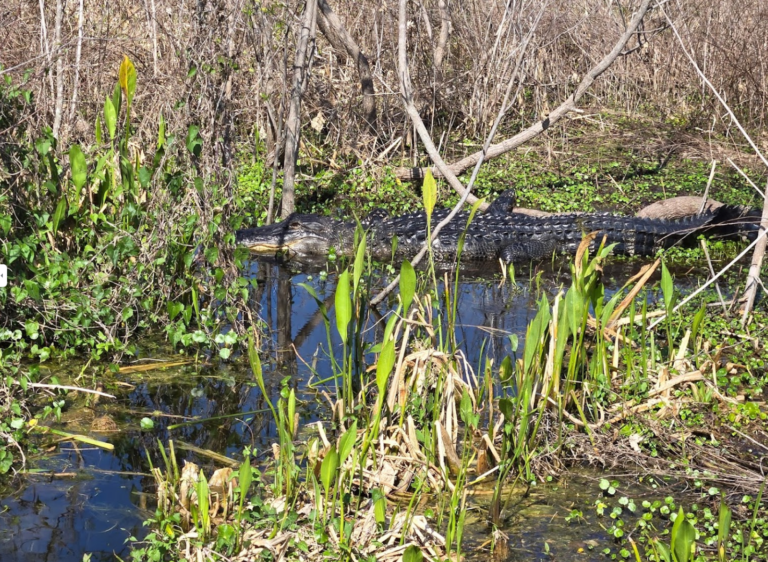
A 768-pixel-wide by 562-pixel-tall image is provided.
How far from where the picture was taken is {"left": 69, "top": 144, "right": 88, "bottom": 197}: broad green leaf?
4098mm

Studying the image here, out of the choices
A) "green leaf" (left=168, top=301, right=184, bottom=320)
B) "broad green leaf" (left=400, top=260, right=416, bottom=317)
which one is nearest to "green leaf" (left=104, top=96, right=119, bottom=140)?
"green leaf" (left=168, top=301, right=184, bottom=320)

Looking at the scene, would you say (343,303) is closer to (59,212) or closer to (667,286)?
(667,286)

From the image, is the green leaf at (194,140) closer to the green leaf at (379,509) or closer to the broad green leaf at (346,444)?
the broad green leaf at (346,444)

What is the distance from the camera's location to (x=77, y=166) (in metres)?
4.11

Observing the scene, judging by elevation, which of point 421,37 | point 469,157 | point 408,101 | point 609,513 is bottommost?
point 609,513

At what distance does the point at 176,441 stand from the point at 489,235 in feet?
14.1

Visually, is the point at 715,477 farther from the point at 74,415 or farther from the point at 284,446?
the point at 74,415

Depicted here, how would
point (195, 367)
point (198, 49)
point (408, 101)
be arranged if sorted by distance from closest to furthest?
point (198, 49) < point (195, 367) < point (408, 101)

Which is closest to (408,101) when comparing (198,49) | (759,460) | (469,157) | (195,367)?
(469,157)

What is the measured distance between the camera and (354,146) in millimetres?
8508

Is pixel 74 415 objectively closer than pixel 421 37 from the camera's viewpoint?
Yes

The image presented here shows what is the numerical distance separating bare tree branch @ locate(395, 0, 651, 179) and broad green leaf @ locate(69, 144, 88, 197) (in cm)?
366

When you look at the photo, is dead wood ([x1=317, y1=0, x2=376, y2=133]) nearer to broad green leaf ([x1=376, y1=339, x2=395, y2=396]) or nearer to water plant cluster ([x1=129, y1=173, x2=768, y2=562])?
water plant cluster ([x1=129, y1=173, x2=768, y2=562])

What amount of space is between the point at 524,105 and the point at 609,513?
764cm
